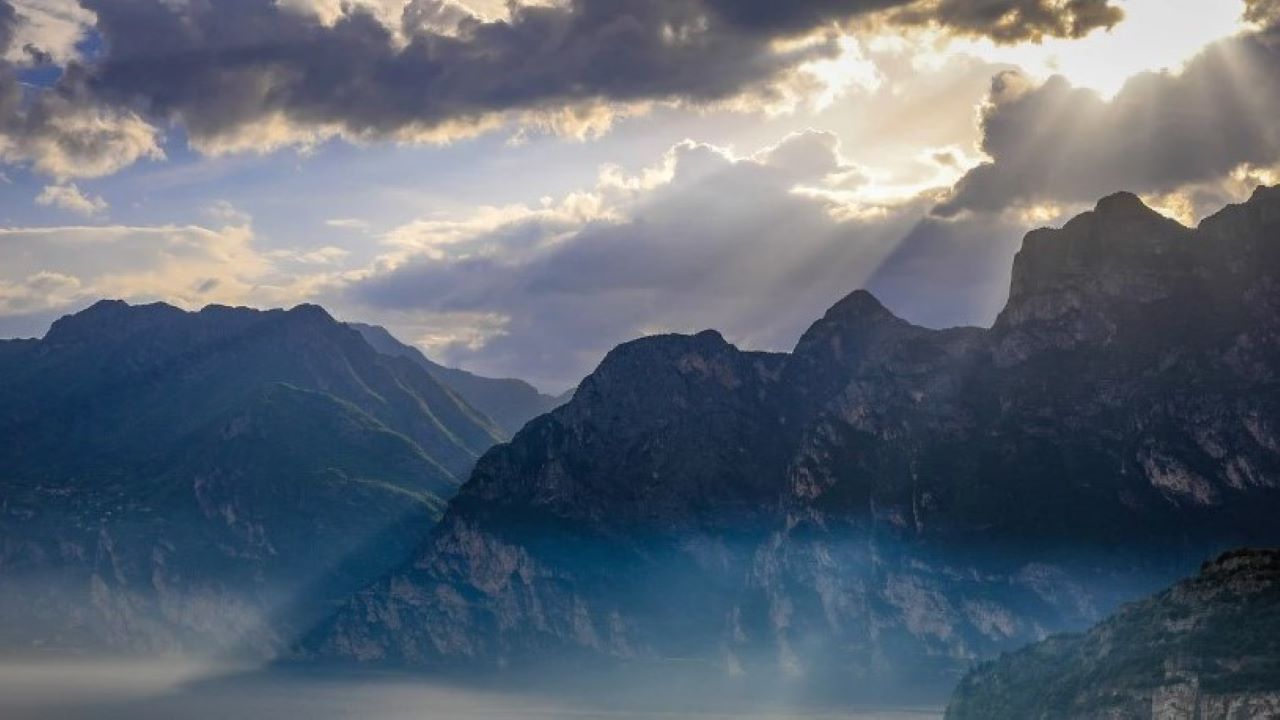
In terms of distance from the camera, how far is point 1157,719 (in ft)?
652

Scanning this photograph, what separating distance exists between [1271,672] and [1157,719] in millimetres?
14883

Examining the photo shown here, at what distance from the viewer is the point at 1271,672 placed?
638ft

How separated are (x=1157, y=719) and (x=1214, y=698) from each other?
25.8 ft

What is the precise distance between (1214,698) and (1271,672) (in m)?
7.60

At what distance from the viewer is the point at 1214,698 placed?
639 feet
